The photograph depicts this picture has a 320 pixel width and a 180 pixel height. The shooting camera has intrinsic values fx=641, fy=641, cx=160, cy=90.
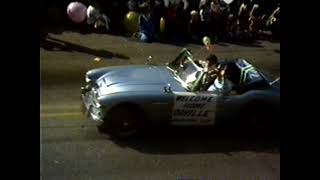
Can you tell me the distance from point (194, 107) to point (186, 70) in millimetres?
992

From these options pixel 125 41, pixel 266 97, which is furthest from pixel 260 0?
pixel 266 97

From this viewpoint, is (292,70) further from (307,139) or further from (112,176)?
(112,176)

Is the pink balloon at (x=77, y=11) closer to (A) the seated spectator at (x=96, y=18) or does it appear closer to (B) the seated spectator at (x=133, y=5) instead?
(A) the seated spectator at (x=96, y=18)

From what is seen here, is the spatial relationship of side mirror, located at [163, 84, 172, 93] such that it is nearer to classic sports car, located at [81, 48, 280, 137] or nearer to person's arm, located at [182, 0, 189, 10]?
classic sports car, located at [81, 48, 280, 137]

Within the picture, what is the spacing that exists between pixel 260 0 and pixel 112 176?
12933 mm

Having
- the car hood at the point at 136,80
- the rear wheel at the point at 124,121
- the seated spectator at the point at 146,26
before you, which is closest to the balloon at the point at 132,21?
the seated spectator at the point at 146,26

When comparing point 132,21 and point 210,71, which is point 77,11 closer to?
point 132,21

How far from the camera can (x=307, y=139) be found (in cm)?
507

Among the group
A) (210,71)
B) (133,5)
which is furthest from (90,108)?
(133,5)

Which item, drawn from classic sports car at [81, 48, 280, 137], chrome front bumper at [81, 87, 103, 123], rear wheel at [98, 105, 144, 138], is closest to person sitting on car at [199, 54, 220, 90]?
classic sports car at [81, 48, 280, 137]

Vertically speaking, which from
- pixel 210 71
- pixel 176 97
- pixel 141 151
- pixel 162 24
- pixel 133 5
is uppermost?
pixel 210 71

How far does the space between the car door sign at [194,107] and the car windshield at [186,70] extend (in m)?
0.27

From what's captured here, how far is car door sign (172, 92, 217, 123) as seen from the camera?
9.45m

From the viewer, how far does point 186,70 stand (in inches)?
406
